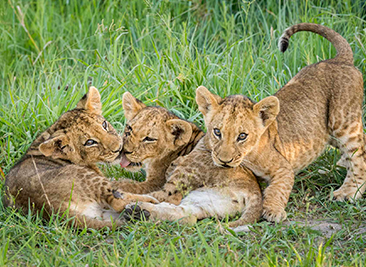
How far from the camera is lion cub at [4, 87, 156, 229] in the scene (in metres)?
4.95

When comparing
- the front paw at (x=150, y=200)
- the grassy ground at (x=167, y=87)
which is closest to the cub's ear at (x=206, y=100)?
the front paw at (x=150, y=200)

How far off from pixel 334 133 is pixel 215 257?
2400 mm

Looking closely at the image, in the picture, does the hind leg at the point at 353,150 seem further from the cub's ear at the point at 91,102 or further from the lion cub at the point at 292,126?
the cub's ear at the point at 91,102

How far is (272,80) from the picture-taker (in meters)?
7.48

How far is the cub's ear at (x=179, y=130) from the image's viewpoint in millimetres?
5871

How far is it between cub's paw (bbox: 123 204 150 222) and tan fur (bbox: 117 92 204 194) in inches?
29.3

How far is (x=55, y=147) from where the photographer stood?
215 inches

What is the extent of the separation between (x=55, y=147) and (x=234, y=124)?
1666 mm

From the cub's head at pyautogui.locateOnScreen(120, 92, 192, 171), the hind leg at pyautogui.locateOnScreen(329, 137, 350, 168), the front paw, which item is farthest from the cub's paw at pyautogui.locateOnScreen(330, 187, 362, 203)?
the front paw

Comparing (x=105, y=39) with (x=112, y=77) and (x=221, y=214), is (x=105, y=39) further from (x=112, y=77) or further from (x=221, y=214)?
(x=221, y=214)

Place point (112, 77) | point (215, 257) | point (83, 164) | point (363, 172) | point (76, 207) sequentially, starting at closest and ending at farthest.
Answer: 1. point (215, 257)
2. point (76, 207)
3. point (83, 164)
4. point (363, 172)
5. point (112, 77)

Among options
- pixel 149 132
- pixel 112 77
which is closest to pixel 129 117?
pixel 149 132

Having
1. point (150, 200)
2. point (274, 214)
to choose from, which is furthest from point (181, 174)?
point (274, 214)

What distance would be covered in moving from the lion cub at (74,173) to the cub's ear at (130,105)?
333mm
